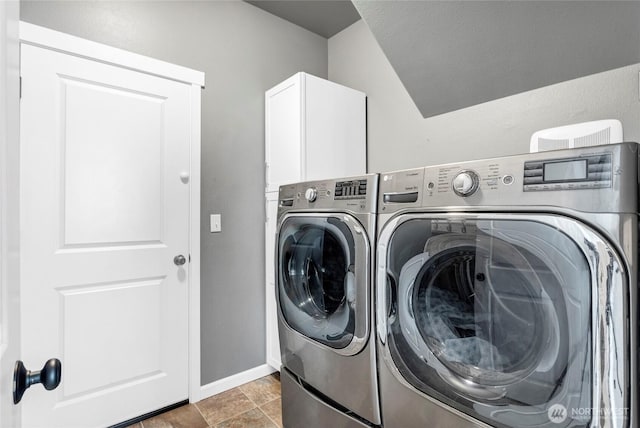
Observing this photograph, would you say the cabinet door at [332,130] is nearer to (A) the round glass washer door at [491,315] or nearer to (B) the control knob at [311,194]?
(B) the control knob at [311,194]

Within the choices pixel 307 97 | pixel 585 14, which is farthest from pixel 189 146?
pixel 585 14

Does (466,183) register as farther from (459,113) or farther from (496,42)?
(459,113)

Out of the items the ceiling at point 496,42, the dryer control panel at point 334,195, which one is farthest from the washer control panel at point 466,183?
the ceiling at point 496,42

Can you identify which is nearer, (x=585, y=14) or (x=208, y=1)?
(x=585, y=14)

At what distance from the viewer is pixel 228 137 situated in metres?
2.24

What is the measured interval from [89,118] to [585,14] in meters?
2.26

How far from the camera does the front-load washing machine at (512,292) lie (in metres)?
0.68

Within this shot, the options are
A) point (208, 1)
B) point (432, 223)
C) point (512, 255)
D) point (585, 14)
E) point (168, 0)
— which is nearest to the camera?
point (512, 255)

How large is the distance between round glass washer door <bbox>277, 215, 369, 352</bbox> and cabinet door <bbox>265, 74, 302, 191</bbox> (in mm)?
738

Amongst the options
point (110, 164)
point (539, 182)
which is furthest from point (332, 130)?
point (539, 182)

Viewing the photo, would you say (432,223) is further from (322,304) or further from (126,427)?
(126,427)

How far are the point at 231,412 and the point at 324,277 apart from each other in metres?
1.14

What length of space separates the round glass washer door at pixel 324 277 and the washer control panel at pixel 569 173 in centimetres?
54

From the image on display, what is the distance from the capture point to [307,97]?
2.20 meters
